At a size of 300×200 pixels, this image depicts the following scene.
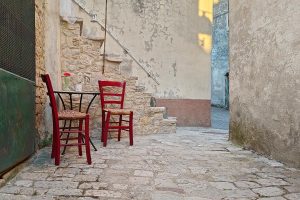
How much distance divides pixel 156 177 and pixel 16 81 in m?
1.60

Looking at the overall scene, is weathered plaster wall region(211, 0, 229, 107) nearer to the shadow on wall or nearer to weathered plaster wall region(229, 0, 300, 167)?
the shadow on wall

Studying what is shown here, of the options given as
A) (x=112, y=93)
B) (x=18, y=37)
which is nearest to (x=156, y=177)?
(x=18, y=37)

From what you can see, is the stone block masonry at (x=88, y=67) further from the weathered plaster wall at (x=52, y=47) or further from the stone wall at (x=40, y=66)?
the stone wall at (x=40, y=66)

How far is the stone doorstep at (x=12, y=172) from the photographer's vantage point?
239 centimetres

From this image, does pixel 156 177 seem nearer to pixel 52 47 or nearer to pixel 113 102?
pixel 113 102

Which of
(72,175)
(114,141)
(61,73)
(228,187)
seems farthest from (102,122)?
(228,187)

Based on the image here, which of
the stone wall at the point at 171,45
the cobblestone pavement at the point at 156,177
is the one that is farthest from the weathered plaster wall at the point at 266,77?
the stone wall at the point at 171,45

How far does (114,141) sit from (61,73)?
1.45m

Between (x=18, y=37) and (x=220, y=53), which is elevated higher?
(x=220, y=53)

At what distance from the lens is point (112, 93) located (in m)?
5.09

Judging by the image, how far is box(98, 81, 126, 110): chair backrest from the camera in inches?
187

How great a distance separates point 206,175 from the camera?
9.41 feet

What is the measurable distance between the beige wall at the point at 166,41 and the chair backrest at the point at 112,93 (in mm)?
2207

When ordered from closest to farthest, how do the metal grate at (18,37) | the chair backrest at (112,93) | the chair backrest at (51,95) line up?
the metal grate at (18,37) → the chair backrest at (51,95) → the chair backrest at (112,93)
